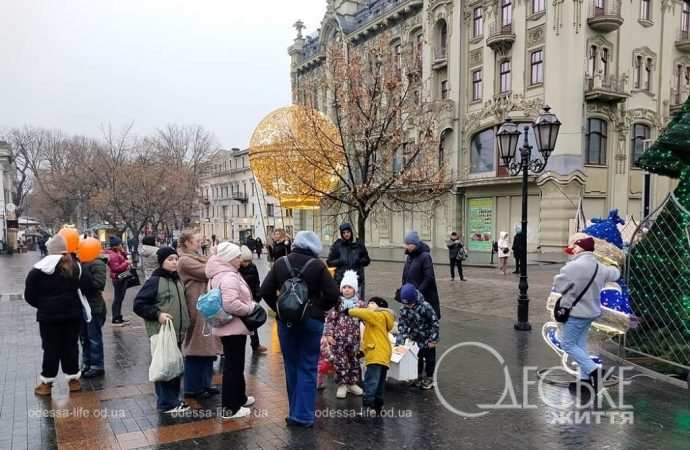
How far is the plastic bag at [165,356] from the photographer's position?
4.71 metres

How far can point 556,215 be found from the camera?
24.8 metres

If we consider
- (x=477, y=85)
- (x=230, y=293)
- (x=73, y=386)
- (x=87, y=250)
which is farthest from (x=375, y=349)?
(x=477, y=85)

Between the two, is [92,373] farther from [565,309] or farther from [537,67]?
[537,67]

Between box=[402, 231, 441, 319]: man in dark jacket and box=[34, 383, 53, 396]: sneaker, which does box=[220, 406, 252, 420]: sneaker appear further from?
box=[402, 231, 441, 319]: man in dark jacket

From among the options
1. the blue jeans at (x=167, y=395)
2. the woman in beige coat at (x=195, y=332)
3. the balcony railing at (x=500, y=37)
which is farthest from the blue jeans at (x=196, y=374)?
the balcony railing at (x=500, y=37)

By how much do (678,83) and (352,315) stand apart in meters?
31.9

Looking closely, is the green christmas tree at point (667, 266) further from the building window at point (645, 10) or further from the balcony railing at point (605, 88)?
the building window at point (645, 10)

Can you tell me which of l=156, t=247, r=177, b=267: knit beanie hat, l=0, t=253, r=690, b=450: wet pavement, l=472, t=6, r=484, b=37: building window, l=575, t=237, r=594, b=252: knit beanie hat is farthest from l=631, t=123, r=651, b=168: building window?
l=156, t=247, r=177, b=267: knit beanie hat

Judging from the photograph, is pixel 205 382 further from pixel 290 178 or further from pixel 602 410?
pixel 290 178

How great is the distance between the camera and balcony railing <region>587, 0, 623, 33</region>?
24.2 m

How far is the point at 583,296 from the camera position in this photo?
5.51 meters

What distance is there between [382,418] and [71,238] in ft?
13.9

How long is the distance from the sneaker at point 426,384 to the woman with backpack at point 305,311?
1.62 m

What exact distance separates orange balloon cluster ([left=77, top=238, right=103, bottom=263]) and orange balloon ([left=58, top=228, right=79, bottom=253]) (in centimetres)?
20
